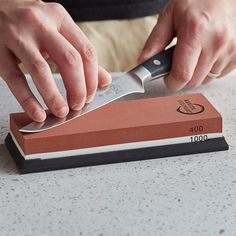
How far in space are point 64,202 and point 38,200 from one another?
0.11 ft

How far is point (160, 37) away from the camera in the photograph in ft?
3.71

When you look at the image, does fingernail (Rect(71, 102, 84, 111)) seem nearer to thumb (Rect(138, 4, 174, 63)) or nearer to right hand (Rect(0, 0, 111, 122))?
right hand (Rect(0, 0, 111, 122))

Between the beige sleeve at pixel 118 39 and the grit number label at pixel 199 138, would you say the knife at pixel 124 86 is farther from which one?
the beige sleeve at pixel 118 39

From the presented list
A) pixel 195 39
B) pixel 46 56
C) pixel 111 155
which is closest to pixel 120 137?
pixel 111 155

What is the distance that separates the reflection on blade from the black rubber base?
0.14 ft

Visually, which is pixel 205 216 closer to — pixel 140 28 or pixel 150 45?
pixel 150 45

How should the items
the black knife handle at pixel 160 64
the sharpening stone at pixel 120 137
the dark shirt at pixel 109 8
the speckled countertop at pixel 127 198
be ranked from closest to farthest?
the speckled countertop at pixel 127 198
the sharpening stone at pixel 120 137
the black knife handle at pixel 160 64
the dark shirt at pixel 109 8

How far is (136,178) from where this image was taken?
857mm

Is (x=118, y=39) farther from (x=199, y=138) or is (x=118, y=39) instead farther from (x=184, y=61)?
(x=199, y=138)

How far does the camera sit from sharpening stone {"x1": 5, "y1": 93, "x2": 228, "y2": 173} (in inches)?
34.0

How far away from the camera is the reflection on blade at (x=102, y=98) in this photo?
869mm

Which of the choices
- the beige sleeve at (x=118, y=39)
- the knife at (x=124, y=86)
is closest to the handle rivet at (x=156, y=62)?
the knife at (x=124, y=86)

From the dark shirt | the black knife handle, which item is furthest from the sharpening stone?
the dark shirt

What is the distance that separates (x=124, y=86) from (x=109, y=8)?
0.43 m
